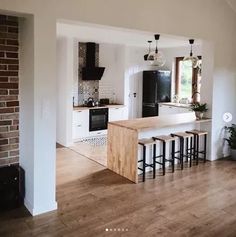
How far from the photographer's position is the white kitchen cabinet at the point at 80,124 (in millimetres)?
6793

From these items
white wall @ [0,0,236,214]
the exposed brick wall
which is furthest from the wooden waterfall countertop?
the exposed brick wall

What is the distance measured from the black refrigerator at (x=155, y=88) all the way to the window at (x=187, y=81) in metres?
0.36

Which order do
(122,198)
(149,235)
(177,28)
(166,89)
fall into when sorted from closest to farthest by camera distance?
(149,235), (122,198), (177,28), (166,89)

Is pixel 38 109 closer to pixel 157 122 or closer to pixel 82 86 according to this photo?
pixel 157 122

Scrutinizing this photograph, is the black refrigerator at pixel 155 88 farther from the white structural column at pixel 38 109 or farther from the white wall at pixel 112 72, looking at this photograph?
the white structural column at pixel 38 109

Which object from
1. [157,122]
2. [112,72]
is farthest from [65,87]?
[157,122]

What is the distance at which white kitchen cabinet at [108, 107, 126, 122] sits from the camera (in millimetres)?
7500

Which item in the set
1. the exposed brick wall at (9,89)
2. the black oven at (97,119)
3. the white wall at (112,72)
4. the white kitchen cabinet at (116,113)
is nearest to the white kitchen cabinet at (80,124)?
the black oven at (97,119)

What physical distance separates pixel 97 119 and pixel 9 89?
4.00m

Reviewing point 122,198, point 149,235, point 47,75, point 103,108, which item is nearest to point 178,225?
point 149,235

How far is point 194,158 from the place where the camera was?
5.44 meters

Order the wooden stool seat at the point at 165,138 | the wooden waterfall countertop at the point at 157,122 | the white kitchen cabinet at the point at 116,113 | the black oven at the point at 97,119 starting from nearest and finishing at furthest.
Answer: the wooden waterfall countertop at the point at 157,122
the wooden stool seat at the point at 165,138
the black oven at the point at 97,119
the white kitchen cabinet at the point at 116,113

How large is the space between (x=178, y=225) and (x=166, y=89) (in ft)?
18.1

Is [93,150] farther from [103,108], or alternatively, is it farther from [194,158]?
[194,158]
